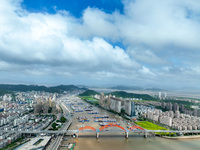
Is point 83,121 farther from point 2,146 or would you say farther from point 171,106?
point 171,106

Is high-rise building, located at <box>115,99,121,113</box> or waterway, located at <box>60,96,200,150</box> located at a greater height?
high-rise building, located at <box>115,99,121,113</box>

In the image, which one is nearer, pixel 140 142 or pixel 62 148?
pixel 62 148

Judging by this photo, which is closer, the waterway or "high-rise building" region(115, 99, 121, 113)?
the waterway

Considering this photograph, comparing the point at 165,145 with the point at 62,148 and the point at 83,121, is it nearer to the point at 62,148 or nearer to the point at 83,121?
the point at 62,148

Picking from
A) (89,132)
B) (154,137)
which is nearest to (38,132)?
(89,132)

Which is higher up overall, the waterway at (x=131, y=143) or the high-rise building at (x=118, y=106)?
the high-rise building at (x=118, y=106)

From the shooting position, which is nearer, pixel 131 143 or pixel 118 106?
pixel 131 143

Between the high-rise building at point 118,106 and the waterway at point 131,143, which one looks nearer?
the waterway at point 131,143

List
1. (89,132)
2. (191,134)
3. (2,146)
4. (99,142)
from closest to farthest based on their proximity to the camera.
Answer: (2,146), (99,142), (89,132), (191,134)

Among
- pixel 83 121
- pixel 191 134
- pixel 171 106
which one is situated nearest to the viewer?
pixel 191 134

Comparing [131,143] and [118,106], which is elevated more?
[118,106]
